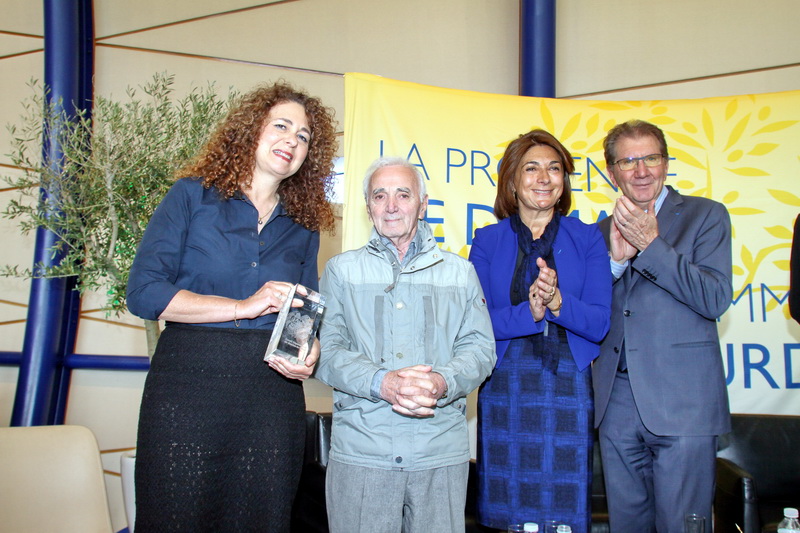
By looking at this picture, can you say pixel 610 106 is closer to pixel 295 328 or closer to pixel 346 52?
pixel 346 52

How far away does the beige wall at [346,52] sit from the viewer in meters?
4.96

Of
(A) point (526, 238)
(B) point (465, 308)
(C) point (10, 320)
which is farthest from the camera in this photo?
(C) point (10, 320)

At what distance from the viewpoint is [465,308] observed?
2199 millimetres

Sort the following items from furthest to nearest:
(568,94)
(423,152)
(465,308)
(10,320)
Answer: (568,94)
(10,320)
(423,152)
(465,308)

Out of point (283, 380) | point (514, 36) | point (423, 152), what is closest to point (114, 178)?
point (423, 152)

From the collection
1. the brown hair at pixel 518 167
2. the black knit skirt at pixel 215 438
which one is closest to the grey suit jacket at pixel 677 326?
the brown hair at pixel 518 167

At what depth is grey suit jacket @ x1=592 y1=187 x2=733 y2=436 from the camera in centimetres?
231

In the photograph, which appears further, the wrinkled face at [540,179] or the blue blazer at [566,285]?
the wrinkled face at [540,179]

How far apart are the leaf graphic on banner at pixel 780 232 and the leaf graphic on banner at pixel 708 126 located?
0.65m

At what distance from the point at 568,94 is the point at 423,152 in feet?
6.51

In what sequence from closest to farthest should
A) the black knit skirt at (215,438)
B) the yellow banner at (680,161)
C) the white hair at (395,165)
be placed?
the black knit skirt at (215,438) → the white hair at (395,165) → the yellow banner at (680,161)

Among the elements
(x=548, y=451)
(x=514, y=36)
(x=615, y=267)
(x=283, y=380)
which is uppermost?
(x=514, y=36)

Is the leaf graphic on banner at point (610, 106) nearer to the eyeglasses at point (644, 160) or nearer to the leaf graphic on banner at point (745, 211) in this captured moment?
the leaf graphic on banner at point (745, 211)

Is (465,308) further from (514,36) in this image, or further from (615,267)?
(514,36)
